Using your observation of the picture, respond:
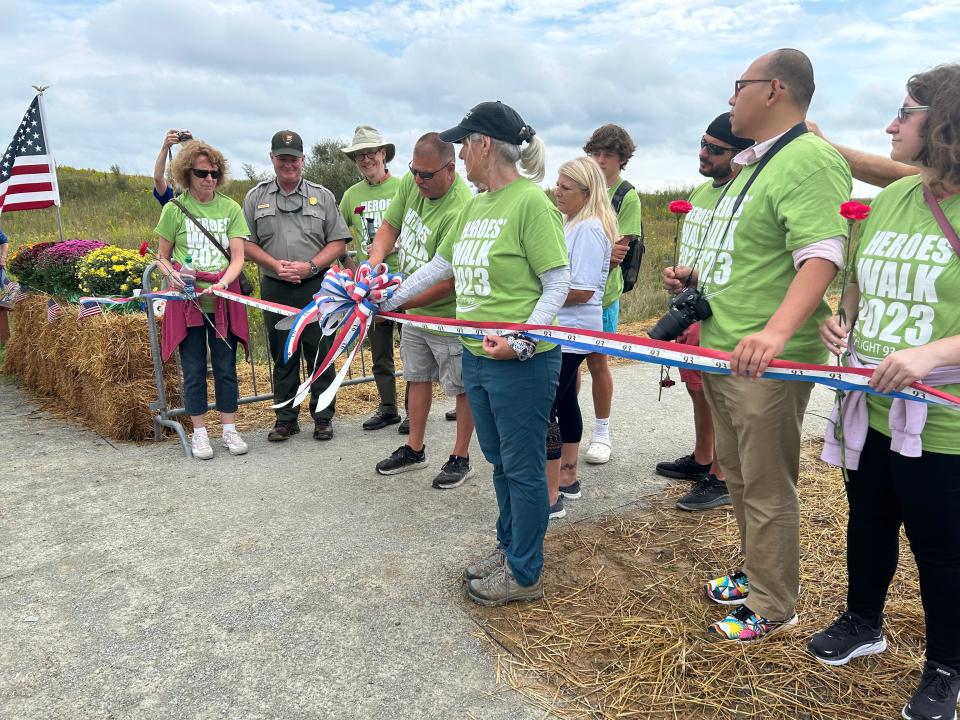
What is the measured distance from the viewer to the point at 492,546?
348 centimetres

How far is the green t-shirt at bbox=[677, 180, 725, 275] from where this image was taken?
2770 millimetres

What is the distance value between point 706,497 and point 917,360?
2118mm

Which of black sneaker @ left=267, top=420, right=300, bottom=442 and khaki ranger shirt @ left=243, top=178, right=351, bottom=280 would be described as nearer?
khaki ranger shirt @ left=243, top=178, right=351, bottom=280

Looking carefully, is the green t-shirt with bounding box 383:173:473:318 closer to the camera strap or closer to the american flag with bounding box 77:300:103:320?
the camera strap

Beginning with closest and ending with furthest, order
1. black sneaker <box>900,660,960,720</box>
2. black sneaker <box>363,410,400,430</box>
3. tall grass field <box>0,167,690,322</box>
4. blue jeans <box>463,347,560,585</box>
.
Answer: black sneaker <box>900,660,960,720</box> → blue jeans <box>463,347,560,585</box> → black sneaker <box>363,410,400,430</box> → tall grass field <box>0,167,690,322</box>

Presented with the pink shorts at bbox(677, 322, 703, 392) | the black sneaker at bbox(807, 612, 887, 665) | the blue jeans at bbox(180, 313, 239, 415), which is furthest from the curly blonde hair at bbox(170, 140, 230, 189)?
the black sneaker at bbox(807, 612, 887, 665)

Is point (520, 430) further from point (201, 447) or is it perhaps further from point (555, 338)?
point (201, 447)

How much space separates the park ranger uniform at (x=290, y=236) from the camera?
5.12 m

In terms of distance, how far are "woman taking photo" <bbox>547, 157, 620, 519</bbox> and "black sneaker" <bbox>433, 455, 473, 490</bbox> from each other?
75cm

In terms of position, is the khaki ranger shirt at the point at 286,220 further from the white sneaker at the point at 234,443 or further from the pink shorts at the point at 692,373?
the pink shorts at the point at 692,373

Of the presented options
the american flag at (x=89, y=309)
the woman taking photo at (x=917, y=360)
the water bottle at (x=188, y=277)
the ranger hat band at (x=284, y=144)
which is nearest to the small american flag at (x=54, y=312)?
the american flag at (x=89, y=309)

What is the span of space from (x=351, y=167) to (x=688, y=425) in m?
14.7

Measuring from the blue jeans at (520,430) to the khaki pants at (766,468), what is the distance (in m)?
0.68

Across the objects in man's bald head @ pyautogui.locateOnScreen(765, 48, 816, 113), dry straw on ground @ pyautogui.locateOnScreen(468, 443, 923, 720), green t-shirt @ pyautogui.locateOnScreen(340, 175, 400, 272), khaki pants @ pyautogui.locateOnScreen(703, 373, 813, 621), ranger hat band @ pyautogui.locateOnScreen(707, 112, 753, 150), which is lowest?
dry straw on ground @ pyautogui.locateOnScreen(468, 443, 923, 720)
